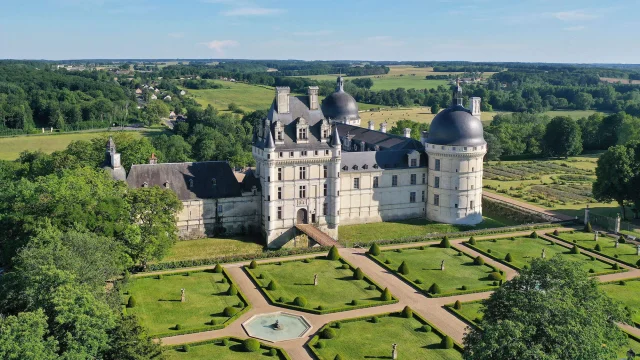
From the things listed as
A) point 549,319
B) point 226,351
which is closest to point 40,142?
point 226,351

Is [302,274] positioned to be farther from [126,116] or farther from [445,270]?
[126,116]

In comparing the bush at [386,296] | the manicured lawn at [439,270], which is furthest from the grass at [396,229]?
the bush at [386,296]

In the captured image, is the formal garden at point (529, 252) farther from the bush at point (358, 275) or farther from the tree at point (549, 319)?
the tree at point (549, 319)

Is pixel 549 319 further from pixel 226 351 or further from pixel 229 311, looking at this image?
pixel 229 311

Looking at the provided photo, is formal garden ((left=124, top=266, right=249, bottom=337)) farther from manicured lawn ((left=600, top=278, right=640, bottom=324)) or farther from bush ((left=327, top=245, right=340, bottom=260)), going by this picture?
manicured lawn ((left=600, top=278, right=640, bottom=324))

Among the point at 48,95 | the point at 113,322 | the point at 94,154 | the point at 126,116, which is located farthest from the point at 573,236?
the point at 48,95

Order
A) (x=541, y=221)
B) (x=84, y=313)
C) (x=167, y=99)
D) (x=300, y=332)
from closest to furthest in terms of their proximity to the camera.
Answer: (x=84, y=313), (x=300, y=332), (x=541, y=221), (x=167, y=99)
